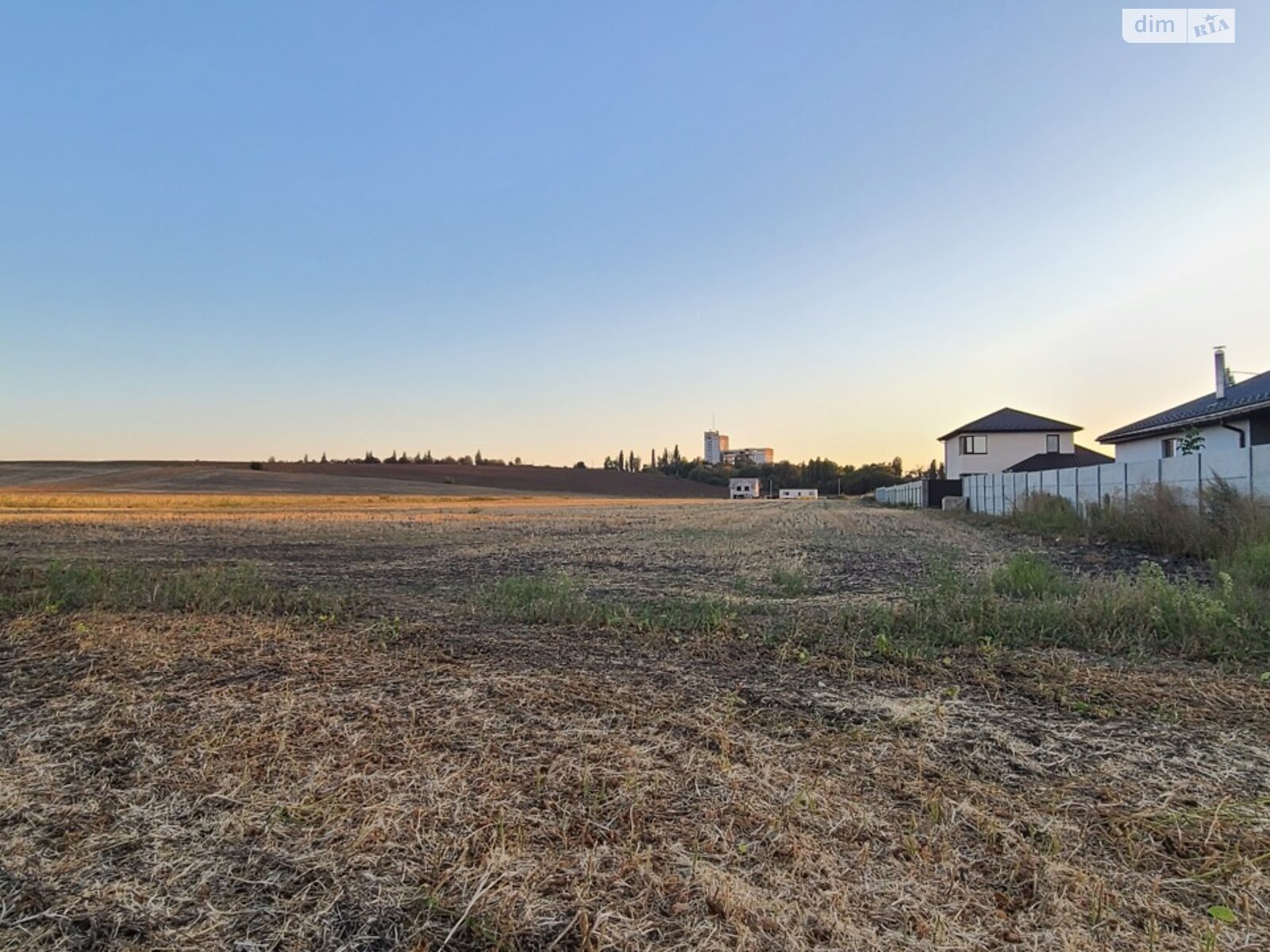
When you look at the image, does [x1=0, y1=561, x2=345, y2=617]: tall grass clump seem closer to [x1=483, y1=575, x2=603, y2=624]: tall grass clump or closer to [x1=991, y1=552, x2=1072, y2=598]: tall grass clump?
[x1=483, y1=575, x2=603, y2=624]: tall grass clump

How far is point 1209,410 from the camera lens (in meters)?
17.2

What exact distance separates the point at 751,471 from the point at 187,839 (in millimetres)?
114396

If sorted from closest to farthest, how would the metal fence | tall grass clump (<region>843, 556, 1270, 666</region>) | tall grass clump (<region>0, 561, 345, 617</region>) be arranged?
1. tall grass clump (<region>843, 556, 1270, 666</region>)
2. tall grass clump (<region>0, 561, 345, 617</region>)
3. the metal fence

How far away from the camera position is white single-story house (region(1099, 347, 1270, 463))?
51.2ft

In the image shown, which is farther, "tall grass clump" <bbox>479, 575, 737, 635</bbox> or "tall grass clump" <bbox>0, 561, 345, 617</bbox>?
"tall grass clump" <bbox>0, 561, 345, 617</bbox>

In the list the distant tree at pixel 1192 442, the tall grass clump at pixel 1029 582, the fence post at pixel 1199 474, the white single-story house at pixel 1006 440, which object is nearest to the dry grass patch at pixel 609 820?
the tall grass clump at pixel 1029 582

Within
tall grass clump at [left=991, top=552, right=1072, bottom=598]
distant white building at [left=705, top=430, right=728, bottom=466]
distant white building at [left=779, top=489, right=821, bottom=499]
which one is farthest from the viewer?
distant white building at [left=705, top=430, right=728, bottom=466]

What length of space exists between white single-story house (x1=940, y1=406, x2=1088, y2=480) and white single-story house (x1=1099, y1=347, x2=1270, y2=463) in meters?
16.0

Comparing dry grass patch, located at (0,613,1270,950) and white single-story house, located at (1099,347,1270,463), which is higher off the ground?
white single-story house, located at (1099,347,1270,463)

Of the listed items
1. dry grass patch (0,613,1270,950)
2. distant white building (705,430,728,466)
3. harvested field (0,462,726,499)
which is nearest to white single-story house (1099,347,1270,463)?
dry grass patch (0,613,1270,950)

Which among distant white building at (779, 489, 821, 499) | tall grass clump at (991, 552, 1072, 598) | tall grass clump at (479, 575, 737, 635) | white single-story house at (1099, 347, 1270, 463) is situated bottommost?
distant white building at (779, 489, 821, 499)

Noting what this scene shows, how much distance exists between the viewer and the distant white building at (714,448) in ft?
455

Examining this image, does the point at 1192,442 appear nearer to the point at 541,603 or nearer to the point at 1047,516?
the point at 1047,516

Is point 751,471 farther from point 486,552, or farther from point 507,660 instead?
point 507,660
